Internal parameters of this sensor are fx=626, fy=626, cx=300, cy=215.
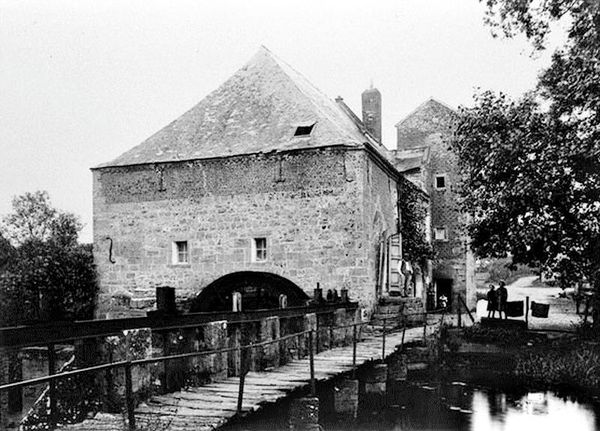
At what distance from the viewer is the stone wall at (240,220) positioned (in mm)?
18172

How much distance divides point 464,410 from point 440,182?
18666 millimetres

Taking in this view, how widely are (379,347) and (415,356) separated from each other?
6.56 feet

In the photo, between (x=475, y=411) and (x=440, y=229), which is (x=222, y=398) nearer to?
(x=475, y=411)

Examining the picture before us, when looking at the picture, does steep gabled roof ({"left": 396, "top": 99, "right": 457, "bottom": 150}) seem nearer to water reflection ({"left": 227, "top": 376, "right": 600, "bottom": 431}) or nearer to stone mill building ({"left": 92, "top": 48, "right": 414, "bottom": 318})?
stone mill building ({"left": 92, "top": 48, "right": 414, "bottom": 318})

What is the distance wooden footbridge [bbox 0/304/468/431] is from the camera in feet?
18.9

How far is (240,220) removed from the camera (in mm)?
19406

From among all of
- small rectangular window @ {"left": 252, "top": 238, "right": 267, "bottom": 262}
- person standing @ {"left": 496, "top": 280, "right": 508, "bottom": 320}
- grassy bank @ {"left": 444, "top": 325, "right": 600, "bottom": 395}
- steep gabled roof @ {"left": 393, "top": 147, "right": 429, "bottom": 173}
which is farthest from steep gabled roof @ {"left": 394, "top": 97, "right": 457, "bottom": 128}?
grassy bank @ {"left": 444, "top": 325, "right": 600, "bottom": 395}

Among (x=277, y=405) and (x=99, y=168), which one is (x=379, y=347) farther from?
(x=99, y=168)

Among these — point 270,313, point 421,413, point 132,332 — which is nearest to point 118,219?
point 270,313

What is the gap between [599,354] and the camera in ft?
48.3

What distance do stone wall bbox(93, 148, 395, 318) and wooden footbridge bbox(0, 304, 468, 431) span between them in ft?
15.3

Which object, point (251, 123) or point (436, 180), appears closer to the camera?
point (251, 123)

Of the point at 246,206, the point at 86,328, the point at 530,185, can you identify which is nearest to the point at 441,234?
the point at 246,206

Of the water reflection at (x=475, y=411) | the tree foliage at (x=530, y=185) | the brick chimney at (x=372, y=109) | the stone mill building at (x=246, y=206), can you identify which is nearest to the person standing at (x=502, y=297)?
the tree foliage at (x=530, y=185)
